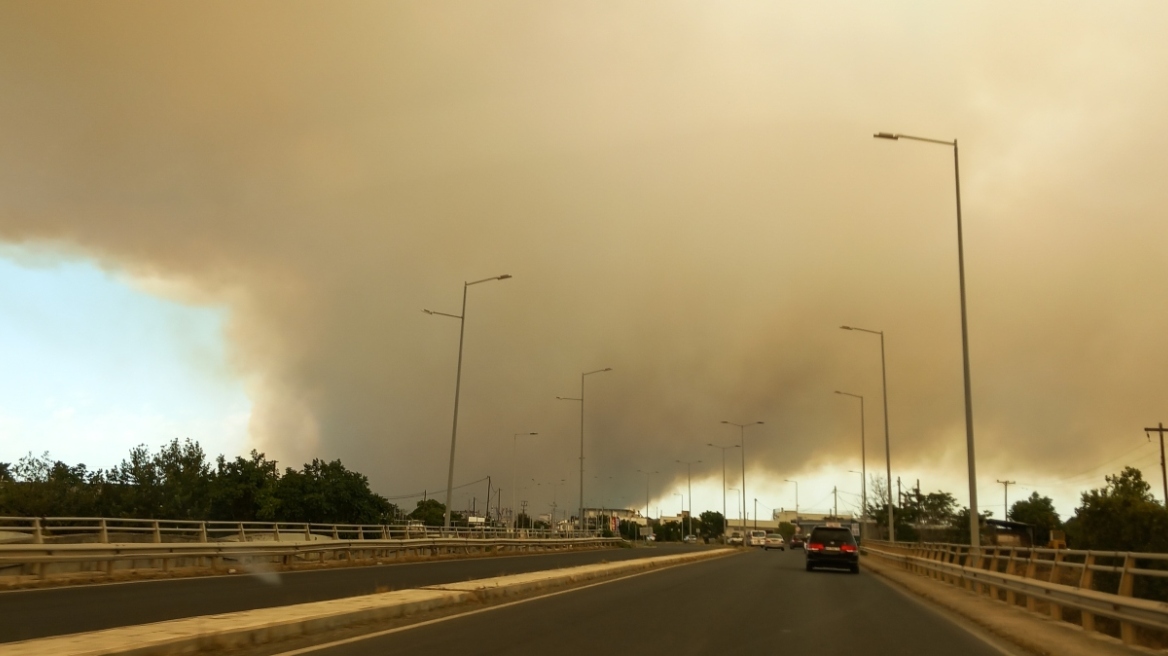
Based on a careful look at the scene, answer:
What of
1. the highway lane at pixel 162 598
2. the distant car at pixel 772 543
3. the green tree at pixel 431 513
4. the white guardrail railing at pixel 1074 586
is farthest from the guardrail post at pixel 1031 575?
the green tree at pixel 431 513

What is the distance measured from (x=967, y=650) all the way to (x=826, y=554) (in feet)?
94.3

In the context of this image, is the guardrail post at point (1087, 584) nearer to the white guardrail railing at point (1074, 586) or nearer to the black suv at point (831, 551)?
the white guardrail railing at point (1074, 586)

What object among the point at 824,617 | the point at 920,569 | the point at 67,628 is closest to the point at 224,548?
the point at 67,628

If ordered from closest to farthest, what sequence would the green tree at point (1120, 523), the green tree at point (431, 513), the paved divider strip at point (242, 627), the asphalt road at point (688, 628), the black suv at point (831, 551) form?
the paved divider strip at point (242, 627) → the asphalt road at point (688, 628) → the black suv at point (831, 551) → the green tree at point (1120, 523) → the green tree at point (431, 513)

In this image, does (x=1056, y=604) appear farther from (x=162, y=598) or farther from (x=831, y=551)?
(x=831, y=551)

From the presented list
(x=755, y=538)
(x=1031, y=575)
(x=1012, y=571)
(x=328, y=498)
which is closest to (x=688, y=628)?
(x=1031, y=575)

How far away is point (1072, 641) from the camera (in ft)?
45.9

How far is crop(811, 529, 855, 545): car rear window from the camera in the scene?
4178 cm

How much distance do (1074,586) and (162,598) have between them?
17303mm

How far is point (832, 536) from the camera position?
4203cm

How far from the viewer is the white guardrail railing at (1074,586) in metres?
12.6

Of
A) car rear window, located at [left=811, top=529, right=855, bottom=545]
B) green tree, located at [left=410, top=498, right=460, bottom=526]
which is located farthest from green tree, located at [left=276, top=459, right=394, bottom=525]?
green tree, located at [left=410, top=498, right=460, bottom=526]

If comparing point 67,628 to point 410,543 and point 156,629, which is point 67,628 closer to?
point 156,629

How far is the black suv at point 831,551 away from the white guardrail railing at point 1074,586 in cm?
518
